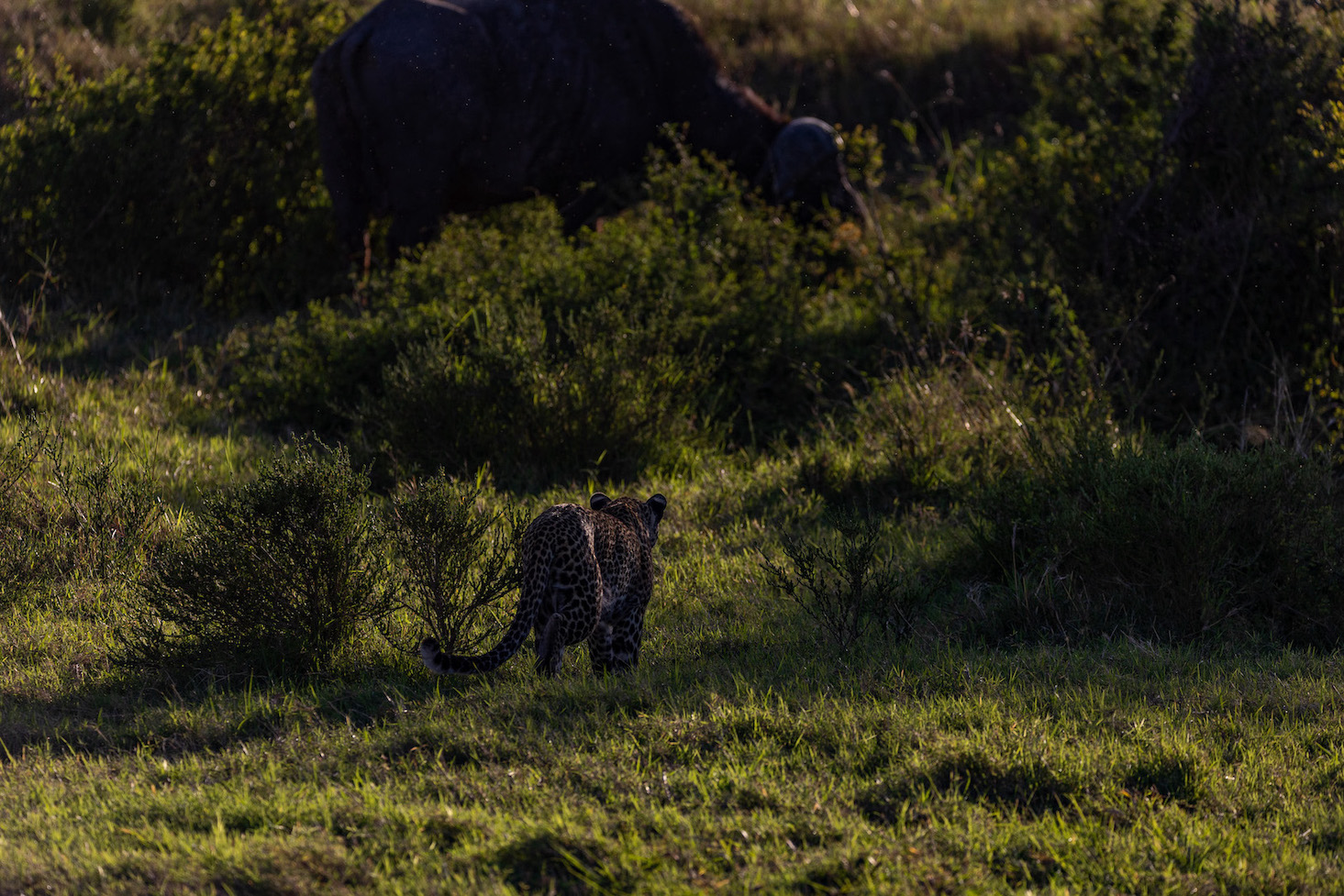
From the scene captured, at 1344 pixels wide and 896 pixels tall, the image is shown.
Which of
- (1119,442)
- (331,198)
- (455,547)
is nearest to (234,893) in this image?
(455,547)

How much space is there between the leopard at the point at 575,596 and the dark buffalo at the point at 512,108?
6.88 metres

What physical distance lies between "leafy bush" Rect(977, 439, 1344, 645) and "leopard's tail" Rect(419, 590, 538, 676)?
235cm

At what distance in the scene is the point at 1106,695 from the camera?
5281mm

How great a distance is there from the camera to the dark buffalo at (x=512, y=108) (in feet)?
37.6

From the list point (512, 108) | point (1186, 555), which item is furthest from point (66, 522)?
point (512, 108)

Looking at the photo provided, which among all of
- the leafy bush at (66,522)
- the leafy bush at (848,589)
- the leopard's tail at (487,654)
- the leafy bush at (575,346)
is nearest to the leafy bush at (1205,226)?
the leafy bush at (575,346)

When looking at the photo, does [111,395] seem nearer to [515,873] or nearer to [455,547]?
[455,547]

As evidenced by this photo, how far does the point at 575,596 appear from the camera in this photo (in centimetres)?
517

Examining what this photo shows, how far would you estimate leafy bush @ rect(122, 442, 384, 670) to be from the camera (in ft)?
18.5

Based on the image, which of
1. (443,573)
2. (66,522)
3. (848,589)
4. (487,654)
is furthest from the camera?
(66,522)

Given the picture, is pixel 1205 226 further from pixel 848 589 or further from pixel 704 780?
pixel 704 780

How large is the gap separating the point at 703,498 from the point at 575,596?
3.01 m

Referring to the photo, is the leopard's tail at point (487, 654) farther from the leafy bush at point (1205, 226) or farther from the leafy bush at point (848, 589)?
the leafy bush at point (1205, 226)

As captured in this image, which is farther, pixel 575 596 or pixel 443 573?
pixel 443 573
